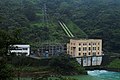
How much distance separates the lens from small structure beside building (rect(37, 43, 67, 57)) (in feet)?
126

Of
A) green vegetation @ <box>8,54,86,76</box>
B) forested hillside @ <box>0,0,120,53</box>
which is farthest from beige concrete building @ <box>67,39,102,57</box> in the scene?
green vegetation @ <box>8,54,86,76</box>

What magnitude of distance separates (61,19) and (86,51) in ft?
42.9

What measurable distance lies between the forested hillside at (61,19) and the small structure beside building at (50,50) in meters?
1.06

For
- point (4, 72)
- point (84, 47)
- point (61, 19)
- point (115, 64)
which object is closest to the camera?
point (4, 72)

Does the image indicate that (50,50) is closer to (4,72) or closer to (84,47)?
(84,47)

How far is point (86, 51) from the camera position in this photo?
40031mm

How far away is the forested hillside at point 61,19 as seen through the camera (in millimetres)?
43281

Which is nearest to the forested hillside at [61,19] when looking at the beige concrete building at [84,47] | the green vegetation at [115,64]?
the beige concrete building at [84,47]

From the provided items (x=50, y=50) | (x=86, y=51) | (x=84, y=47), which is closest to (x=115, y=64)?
(x=86, y=51)

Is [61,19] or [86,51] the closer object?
[86,51]

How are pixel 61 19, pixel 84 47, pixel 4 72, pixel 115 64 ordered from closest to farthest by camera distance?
pixel 4 72, pixel 115 64, pixel 84 47, pixel 61 19

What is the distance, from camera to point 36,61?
33906 mm

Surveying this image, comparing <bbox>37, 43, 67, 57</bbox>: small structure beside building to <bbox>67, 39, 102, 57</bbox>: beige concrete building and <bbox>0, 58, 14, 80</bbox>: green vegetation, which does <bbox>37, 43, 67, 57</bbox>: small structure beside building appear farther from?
<bbox>0, 58, 14, 80</bbox>: green vegetation

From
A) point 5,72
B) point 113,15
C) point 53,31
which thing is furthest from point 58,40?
point 5,72
